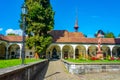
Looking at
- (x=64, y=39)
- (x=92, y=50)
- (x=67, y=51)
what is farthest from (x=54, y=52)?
(x=92, y=50)

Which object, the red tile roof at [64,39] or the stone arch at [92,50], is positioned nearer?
the red tile roof at [64,39]

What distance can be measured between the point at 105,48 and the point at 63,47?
36.0 ft

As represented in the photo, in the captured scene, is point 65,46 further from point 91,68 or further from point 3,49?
point 91,68

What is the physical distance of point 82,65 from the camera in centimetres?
1614

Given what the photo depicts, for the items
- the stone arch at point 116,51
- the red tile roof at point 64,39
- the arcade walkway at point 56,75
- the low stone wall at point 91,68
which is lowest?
the arcade walkway at point 56,75

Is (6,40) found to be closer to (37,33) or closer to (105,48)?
(37,33)

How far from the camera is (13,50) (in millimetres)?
55062

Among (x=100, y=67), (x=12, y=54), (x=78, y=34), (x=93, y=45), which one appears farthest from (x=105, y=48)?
(x=100, y=67)

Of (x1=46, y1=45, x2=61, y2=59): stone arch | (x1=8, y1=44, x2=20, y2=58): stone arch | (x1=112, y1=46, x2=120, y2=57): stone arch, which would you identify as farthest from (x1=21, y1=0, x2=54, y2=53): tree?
(x1=112, y1=46, x2=120, y2=57): stone arch

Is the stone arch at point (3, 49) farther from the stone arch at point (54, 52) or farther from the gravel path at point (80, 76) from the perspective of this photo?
the gravel path at point (80, 76)

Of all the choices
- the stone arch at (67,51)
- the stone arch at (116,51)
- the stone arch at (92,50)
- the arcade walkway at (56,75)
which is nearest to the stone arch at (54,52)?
the stone arch at (67,51)

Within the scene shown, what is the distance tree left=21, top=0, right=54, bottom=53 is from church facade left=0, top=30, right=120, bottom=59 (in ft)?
40.9

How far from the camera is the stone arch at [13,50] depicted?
53.6 m

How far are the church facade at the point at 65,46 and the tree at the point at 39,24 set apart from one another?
491 inches
